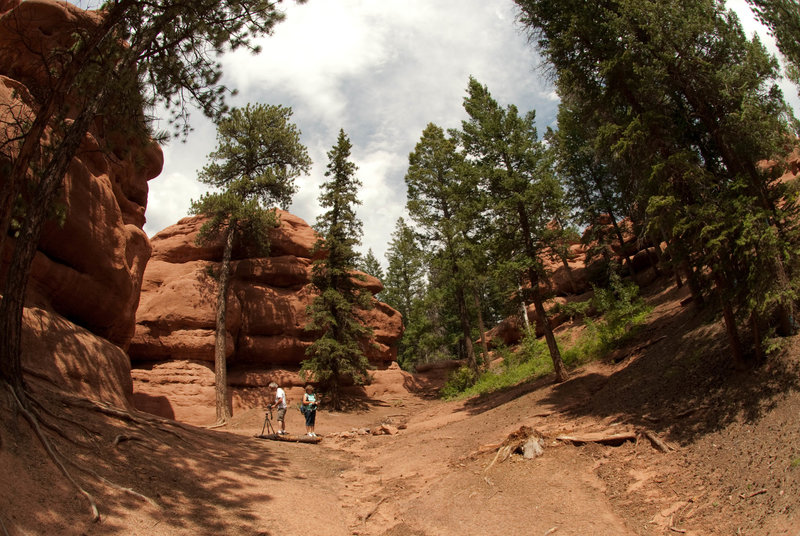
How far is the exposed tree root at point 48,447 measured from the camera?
4985 mm

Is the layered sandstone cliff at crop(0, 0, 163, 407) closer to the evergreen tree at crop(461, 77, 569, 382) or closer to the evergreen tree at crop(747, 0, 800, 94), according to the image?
the evergreen tree at crop(461, 77, 569, 382)

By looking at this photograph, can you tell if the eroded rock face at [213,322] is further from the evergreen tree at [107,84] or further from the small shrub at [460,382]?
the evergreen tree at [107,84]

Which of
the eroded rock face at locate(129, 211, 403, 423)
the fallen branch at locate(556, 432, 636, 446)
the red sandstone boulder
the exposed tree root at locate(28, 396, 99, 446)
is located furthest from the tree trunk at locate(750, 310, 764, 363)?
the red sandstone boulder

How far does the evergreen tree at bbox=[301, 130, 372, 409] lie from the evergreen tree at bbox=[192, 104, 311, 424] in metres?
2.53

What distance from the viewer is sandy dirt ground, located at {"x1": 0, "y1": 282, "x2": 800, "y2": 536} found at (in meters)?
5.38

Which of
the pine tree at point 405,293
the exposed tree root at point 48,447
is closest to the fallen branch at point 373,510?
the exposed tree root at point 48,447

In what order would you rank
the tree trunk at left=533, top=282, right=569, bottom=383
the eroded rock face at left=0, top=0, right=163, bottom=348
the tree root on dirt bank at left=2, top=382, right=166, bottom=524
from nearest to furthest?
the tree root on dirt bank at left=2, top=382, right=166, bottom=524
the eroded rock face at left=0, top=0, right=163, bottom=348
the tree trunk at left=533, top=282, right=569, bottom=383

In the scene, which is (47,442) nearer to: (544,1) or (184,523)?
(184,523)

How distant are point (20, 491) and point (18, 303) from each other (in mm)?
4109

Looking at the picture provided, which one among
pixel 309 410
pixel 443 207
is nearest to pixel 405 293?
pixel 443 207

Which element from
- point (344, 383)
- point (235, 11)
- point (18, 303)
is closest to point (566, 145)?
point (344, 383)

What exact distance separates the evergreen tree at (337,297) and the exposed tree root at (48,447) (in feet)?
53.7

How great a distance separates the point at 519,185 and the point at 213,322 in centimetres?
1668

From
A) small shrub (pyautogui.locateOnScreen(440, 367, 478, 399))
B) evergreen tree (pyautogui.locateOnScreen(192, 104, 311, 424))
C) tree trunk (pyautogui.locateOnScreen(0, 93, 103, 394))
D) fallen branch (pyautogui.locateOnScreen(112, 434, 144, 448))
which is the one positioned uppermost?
evergreen tree (pyautogui.locateOnScreen(192, 104, 311, 424))
